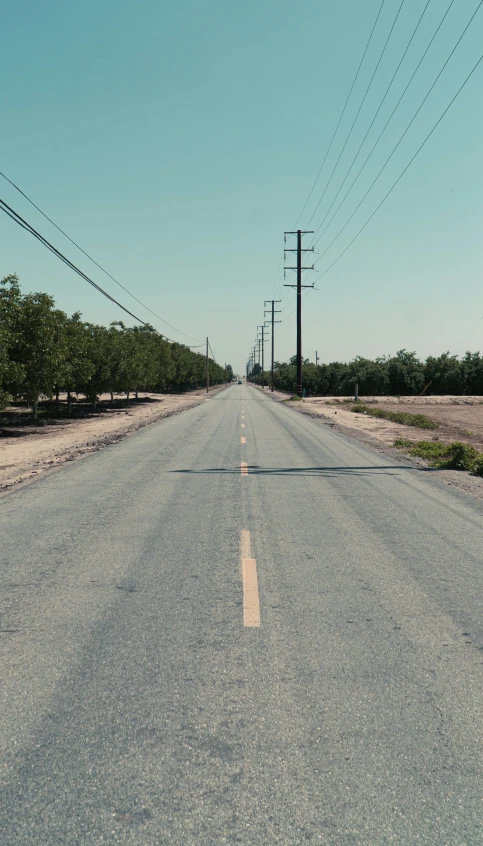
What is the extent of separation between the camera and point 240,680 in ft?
11.9

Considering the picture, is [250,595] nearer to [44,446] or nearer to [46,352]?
[44,446]

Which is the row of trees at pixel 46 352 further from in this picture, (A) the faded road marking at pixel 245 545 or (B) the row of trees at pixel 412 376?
(B) the row of trees at pixel 412 376

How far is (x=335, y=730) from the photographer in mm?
3102

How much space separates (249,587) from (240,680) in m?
1.70

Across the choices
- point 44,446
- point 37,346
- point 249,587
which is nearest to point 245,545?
point 249,587

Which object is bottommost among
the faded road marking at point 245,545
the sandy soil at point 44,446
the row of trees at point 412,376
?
the sandy soil at point 44,446

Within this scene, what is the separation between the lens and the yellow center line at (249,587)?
459 centimetres

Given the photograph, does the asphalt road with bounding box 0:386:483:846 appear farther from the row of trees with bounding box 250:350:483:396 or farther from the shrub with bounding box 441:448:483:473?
the row of trees with bounding box 250:350:483:396

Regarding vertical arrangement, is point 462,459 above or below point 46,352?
below

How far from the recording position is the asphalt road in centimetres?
254

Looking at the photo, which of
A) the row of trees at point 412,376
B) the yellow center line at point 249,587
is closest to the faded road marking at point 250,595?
the yellow center line at point 249,587

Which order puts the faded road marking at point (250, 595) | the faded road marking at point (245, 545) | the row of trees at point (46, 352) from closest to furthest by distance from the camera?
the faded road marking at point (250, 595) < the faded road marking at point (245, 545) < the row of trees at point (46, 352)

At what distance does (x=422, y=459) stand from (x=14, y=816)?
A: 46.4 ft

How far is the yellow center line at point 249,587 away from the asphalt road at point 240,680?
24mm
